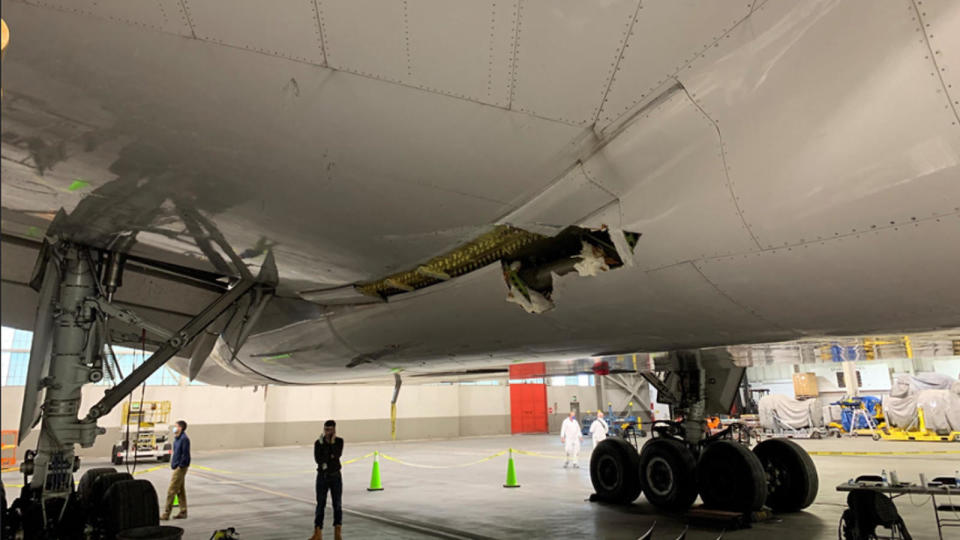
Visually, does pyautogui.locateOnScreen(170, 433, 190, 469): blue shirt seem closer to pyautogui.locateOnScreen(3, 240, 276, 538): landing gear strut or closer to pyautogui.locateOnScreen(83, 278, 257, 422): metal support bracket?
pyautogui.locateOnScreen(3, 240, 276, 538): landing gear strut

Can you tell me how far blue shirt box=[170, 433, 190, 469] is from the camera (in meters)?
11.0

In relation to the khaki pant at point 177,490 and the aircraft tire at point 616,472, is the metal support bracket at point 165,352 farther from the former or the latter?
the aircraft tire at point 616,472

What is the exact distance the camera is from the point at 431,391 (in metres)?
37.2

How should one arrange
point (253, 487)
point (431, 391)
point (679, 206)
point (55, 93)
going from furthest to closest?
point (431, 391) → point (253, 487) → point (679, 206) → point (55, 93)

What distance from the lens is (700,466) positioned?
10016 mm

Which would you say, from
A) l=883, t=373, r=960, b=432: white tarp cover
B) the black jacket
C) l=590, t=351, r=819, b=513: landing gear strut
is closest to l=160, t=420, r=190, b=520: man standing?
the black jacket

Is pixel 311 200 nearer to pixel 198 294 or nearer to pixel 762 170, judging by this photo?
pixel 762 170

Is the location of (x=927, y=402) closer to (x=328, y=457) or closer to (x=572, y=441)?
(x=572, y=441)

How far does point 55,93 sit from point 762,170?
356 cm

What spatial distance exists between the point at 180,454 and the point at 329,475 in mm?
4064

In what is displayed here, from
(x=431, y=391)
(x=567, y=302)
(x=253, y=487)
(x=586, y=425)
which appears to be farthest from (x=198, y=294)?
(x=586, y=425)

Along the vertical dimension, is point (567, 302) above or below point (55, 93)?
below

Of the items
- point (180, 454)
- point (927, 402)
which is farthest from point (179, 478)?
point (927, 402)

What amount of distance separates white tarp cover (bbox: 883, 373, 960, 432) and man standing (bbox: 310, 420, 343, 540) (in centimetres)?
2664
